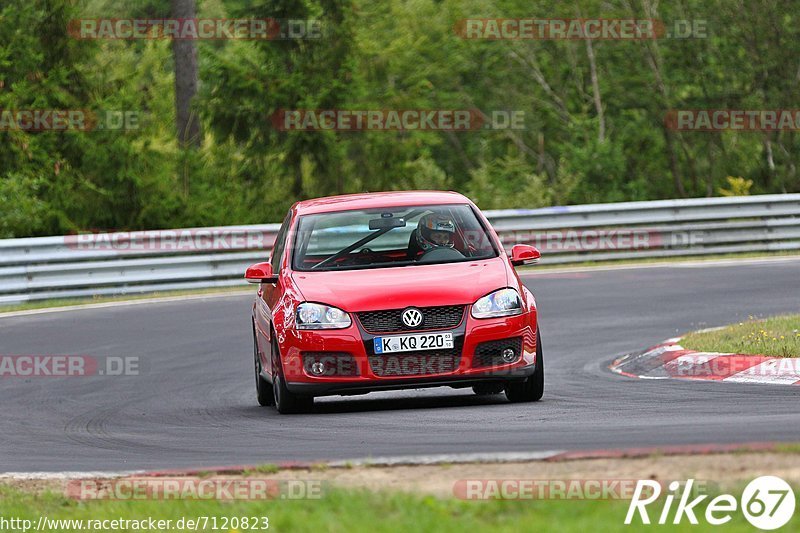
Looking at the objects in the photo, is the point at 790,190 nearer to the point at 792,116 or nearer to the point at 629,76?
the point at 792,116

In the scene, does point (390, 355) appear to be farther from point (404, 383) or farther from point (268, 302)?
point (268, 302)

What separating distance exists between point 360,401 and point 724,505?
6.34 m

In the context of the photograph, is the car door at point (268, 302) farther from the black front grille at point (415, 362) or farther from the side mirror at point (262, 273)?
the black front grille at point (415, 362)

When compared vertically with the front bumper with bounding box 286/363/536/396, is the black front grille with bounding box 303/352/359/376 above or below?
above

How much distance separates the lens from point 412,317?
1043cm

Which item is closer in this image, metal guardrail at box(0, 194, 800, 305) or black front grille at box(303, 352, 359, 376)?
black front grille at box(303, 352, 359, 376)

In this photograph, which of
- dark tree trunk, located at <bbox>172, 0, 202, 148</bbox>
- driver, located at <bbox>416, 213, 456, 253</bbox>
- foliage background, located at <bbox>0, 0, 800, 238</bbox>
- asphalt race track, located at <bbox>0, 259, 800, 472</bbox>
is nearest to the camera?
asphalt race track, located at <bbox>0, 259, 800, 472</bbox>

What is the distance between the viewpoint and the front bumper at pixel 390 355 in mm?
10453

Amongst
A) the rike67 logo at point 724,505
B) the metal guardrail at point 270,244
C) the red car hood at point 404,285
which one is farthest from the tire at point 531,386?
the metal guardrail at point 270,244

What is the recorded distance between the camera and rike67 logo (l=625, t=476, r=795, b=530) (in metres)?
5.65

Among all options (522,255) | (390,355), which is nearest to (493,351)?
(390,355)

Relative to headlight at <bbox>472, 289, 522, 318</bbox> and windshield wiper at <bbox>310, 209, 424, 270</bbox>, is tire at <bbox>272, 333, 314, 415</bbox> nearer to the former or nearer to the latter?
windshield wiper at <bbox>310, 209, 424, 270</bbox>

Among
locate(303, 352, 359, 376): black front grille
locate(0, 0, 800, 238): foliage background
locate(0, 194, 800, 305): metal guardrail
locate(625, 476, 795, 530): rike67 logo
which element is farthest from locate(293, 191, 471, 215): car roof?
locate(0, 0, 800, 238): foliage background

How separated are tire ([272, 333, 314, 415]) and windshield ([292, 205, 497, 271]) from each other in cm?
82
